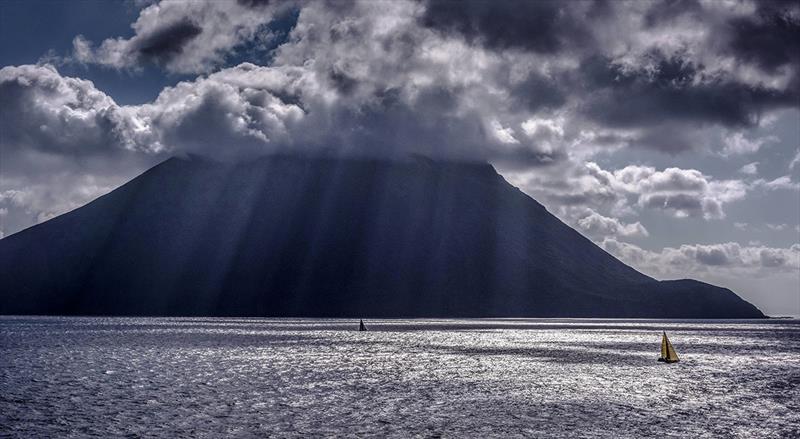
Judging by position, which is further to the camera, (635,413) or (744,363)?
(744,363)

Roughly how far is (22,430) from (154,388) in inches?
576

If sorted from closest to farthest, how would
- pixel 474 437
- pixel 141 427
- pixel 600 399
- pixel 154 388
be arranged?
pixel 474 437, pixel 141 427, pixel 600 399, pixel 154 388

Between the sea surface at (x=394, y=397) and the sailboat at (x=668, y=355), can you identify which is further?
the sailboat at (x=668, y=355)

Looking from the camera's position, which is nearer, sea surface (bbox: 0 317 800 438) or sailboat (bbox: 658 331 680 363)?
sea surface (bbox: 0 317 800 438)

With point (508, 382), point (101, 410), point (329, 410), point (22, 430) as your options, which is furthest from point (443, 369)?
point (22, 430)

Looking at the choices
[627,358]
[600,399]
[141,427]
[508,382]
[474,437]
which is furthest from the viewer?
[627,358]

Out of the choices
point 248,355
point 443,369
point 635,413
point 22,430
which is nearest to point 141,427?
point 22,430

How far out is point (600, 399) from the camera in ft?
121

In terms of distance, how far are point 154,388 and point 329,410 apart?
1345cm

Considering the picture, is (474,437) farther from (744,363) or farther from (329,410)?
(744,363)

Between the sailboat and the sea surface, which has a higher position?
the sailboat

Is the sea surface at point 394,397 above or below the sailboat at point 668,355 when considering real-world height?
below

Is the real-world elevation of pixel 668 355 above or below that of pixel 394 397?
above

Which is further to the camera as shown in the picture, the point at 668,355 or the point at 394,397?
the point at 668,355
